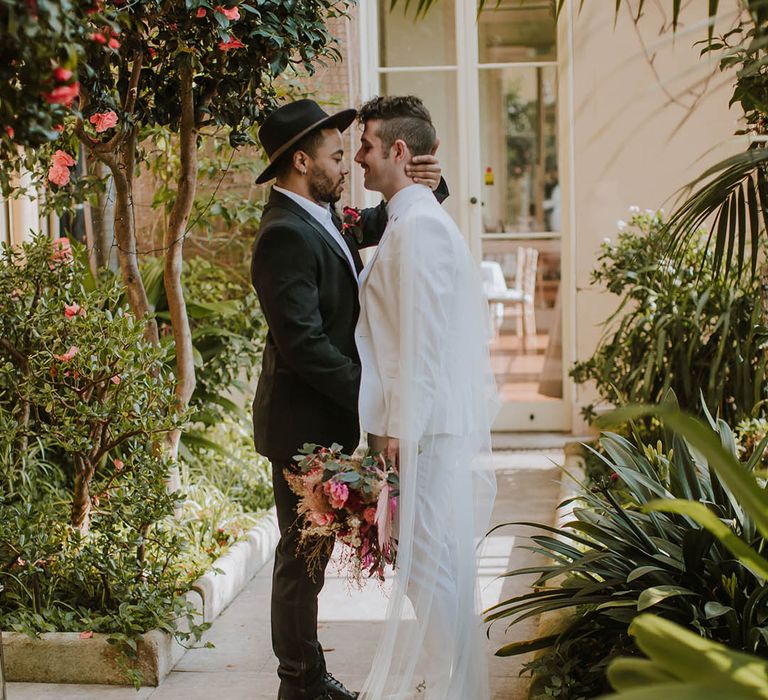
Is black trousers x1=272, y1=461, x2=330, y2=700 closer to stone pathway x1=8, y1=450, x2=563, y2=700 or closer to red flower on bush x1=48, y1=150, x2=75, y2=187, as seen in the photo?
stone pathway x1=8, y1=450, x2=563, y2=700

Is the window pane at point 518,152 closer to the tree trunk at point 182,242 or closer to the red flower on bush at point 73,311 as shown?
the tree trunk at point 182,242

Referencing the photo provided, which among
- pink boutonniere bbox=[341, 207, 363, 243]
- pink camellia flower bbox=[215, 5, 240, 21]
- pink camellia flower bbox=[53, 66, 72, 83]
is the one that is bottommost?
pink boutonniere bbox=[341, 207, 363, 243]

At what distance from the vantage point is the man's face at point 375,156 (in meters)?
3.11

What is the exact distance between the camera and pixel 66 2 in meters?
1.89

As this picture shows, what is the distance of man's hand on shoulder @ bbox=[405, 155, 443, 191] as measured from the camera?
10.3ft

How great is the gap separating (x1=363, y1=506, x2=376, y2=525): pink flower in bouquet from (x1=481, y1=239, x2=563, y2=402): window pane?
4595mm

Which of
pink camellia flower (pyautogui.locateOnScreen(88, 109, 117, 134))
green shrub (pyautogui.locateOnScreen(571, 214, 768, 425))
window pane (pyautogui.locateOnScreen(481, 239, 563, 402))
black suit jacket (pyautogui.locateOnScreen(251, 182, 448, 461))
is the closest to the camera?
black suit jacket (pyautogui.locateOnScreen(251, 182, 448, 461))

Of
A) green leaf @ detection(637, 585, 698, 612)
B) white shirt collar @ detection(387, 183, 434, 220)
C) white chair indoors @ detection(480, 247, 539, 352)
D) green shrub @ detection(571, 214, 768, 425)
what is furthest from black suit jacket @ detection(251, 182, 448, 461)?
white chair indoors @ detection(480, 247, 539, 352)

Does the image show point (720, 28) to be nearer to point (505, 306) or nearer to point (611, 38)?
point (611, 38)

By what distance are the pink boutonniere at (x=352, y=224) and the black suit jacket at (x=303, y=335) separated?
0.31 metres

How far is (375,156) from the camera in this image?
10.3ft

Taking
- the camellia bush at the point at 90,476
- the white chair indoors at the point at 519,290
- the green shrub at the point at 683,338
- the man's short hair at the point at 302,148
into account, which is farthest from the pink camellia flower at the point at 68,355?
the white chair indoors at the point at 519,290

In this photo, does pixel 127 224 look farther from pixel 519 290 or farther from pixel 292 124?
pixel 519 290

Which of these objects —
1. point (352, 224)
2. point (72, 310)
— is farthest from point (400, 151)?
point (72, 310)
